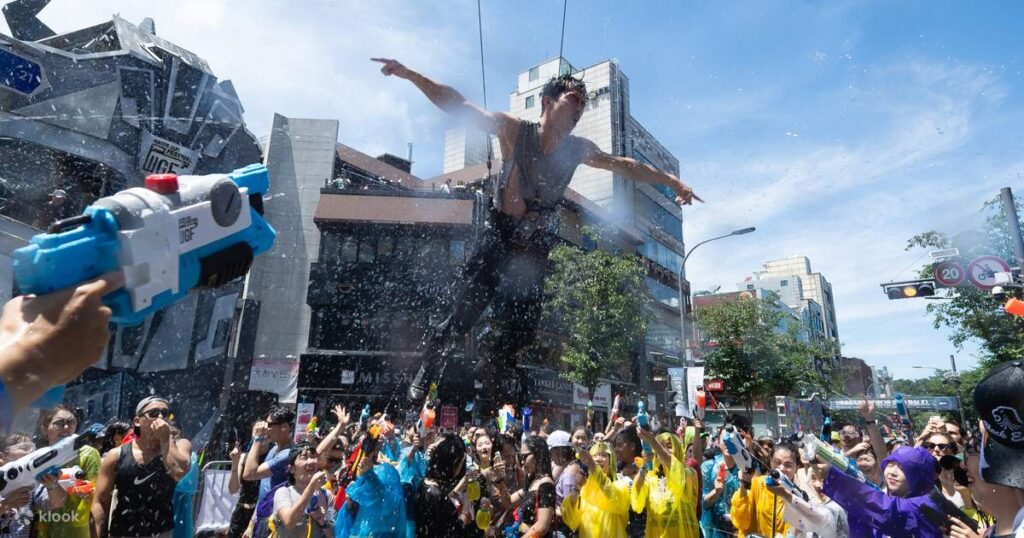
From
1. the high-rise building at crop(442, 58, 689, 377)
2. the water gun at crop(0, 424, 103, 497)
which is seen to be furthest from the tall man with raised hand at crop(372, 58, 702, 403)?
the high-rise building at crop(442, 58, 689, 377)

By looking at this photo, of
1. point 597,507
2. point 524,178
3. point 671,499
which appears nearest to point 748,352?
point 671,499

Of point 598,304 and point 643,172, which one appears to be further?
point 598,304

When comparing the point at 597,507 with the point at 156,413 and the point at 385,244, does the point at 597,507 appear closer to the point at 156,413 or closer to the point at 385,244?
the point at 156,413

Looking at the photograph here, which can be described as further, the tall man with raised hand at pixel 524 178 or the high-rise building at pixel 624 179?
the high-rise building at pixel 624 179

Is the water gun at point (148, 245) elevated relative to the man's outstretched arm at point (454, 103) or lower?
lower

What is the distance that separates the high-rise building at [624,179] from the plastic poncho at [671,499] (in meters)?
24.3

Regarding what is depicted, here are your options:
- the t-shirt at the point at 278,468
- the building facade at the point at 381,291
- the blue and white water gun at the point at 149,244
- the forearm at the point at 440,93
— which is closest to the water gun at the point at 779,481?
the blue and white water gun at the point at 149,244

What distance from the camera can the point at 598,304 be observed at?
21.0 meters

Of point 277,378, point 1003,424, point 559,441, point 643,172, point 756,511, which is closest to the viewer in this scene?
point 1003,424

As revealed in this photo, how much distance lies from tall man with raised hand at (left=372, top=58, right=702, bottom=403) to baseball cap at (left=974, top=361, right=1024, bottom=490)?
8.45 ft

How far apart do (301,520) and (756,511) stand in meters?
3.89

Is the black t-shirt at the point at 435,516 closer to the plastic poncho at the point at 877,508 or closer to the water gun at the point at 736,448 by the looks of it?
the water gun at the point at 736,448

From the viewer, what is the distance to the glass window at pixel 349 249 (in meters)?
25.2

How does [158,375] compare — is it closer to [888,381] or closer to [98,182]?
[98,182]
